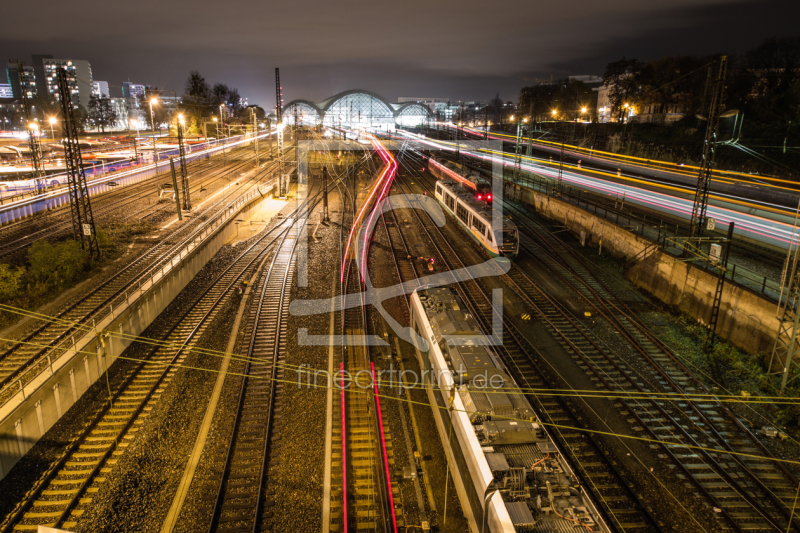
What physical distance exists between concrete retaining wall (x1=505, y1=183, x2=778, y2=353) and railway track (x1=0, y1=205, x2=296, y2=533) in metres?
18.3

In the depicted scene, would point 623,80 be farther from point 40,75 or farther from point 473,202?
point 40,75

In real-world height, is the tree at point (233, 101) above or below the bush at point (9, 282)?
above

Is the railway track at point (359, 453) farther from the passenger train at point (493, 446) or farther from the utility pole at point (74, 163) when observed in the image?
the utility pole at point (74, 163)

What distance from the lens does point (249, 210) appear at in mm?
33875

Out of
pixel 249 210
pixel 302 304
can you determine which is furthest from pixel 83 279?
pixel 249 210

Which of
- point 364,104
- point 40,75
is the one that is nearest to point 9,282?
point 364,104

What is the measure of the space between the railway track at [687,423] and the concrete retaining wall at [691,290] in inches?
90.1

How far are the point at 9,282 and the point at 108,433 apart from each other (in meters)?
10.3

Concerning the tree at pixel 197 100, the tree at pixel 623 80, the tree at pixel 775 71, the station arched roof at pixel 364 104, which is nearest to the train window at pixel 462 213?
the tree at pixel 775 71

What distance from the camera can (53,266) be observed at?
727 inches

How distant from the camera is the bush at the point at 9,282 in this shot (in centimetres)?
1669

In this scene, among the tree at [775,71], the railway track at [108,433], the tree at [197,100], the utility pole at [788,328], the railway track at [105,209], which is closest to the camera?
the railway track at [108,433]

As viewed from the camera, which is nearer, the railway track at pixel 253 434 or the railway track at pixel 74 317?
the railway track at pixel 253 434

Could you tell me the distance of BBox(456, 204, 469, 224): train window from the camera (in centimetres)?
2643
